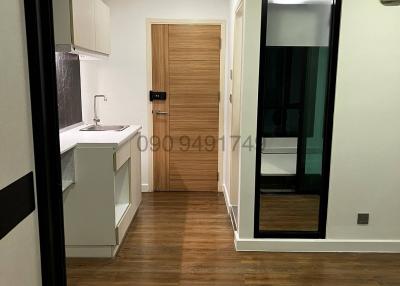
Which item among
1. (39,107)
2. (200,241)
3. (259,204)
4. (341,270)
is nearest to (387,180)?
(341,270)

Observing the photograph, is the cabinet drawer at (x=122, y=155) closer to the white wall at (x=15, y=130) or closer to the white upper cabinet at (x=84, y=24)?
the white upper cabinet at (x=84, y=24)

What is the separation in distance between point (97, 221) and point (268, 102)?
5.54 ft

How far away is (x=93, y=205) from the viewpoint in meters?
2.97

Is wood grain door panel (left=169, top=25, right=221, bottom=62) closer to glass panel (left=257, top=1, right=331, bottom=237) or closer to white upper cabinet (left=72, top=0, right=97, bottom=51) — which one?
white upper cabinet (left=72, top=0, right=97, bottom=51)

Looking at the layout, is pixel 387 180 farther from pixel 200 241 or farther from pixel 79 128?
pixel 79 128

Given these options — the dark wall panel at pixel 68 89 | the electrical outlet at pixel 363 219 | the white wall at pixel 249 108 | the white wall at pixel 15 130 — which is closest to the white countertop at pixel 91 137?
the dark wall panel at pixel 68 89

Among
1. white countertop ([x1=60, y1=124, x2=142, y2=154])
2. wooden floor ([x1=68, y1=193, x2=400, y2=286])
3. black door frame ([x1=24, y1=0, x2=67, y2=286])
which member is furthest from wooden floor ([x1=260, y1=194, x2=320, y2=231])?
black door frame ([x1=24, y1=0, x2=67, y2=286])

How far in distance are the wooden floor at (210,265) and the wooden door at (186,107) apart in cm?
130

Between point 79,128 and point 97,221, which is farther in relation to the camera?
point 79,128

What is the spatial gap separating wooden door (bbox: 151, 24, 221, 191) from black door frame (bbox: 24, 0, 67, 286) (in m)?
3.39

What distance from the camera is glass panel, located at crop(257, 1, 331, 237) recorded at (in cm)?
298

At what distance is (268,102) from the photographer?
10.2 feet

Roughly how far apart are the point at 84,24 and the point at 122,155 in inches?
43.9

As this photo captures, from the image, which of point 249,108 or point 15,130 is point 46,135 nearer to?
point 15,130
